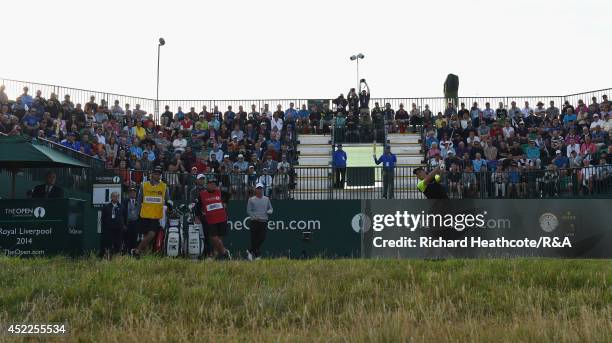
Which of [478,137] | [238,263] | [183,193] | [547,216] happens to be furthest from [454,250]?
[478,137]

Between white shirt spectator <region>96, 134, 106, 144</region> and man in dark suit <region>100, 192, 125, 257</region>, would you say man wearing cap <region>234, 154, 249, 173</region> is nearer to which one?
white shirt spectator <region>96, 134, 106, 144</region>

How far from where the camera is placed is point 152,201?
1648cm

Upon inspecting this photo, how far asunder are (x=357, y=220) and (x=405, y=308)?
9.50 metres

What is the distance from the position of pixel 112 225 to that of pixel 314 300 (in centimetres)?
932

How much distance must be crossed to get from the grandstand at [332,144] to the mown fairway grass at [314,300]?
745 cm

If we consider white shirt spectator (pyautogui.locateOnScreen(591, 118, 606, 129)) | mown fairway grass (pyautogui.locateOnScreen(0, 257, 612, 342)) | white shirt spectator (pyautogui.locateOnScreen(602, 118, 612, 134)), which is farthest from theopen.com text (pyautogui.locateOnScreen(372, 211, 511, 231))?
white shirt spectator (pyautogui.locateOnScreen(591, 118, 606, 129))

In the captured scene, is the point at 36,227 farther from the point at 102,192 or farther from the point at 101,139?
the point at 101,139

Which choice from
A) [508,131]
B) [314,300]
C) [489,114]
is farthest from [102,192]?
[489,114]

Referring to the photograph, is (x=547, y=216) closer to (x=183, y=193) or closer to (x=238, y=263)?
(x=238, y=263)

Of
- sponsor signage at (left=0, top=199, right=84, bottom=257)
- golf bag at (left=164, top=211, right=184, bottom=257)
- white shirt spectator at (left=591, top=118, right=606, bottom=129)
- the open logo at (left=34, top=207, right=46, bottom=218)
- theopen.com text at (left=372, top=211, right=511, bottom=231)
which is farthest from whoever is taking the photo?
white shirt spectator at (left=591, top=118, right=606, bottom=129)

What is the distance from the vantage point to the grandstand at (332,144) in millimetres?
19938

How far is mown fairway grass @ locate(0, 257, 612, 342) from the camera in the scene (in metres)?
7.38

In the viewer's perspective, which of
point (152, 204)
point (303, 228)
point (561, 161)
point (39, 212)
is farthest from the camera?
point (561, 161)

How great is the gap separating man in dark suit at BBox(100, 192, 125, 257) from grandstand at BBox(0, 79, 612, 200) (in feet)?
6.21
